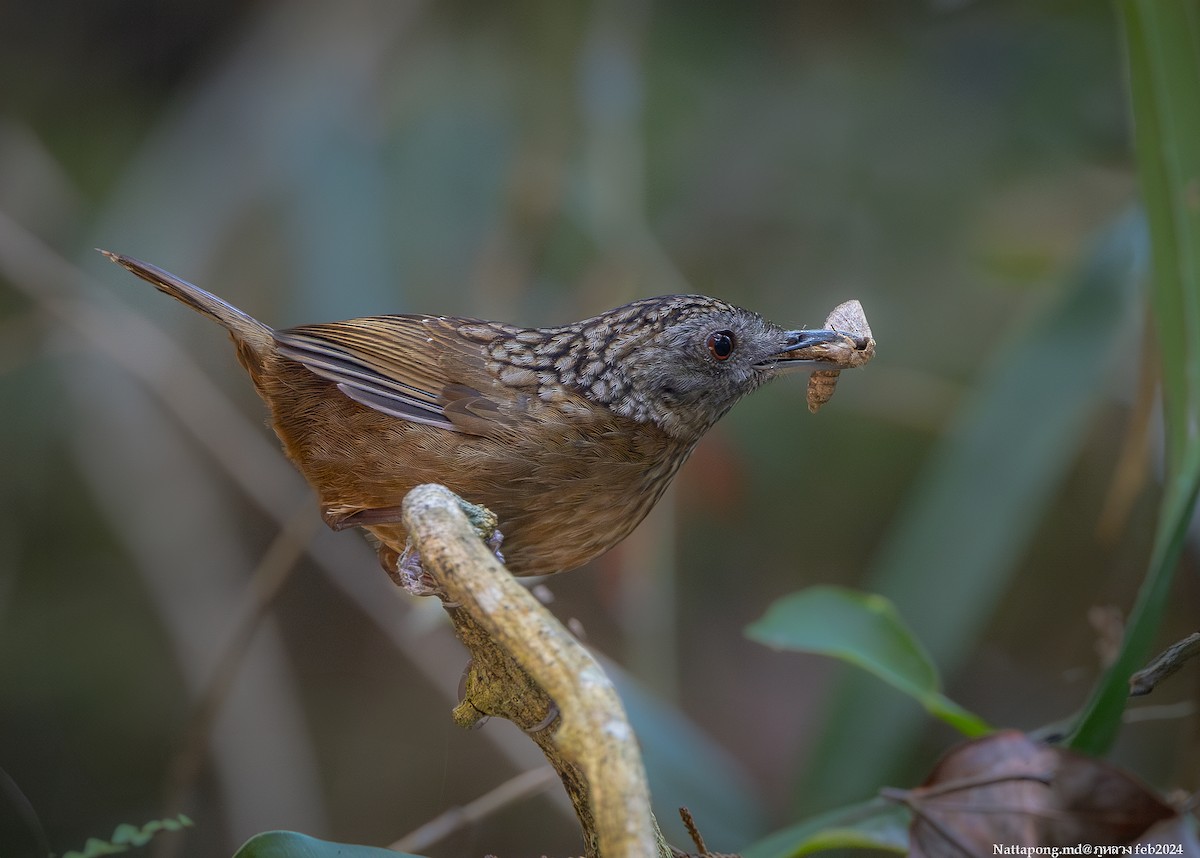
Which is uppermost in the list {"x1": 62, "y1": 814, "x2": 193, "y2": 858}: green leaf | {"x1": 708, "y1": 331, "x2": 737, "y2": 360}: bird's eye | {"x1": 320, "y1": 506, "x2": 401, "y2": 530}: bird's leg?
{"x1": 708, "y1": 331, "x2": 737, "y2": 360}: bird's eye

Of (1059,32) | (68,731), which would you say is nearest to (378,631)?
(68,731)

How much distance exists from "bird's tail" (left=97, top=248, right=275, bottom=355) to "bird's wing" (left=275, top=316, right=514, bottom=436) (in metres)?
0.05

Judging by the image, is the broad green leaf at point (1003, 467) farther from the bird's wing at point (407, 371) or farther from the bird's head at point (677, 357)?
the bird's wing at point (407, 371)

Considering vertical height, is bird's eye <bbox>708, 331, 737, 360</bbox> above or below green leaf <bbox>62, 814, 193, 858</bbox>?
above

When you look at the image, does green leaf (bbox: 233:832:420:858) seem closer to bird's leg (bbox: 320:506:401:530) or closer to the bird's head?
bird's leg (bbox: 320:506:401:530)

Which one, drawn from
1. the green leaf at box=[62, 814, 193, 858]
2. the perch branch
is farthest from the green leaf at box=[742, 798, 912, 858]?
A: the green leaf at box=[62, 814, 193, 858]

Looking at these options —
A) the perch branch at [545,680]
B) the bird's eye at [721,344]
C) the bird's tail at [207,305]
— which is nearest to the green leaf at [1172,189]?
the bird's eye at [721,344]

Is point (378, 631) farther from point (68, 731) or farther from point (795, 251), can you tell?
point (795, 251)

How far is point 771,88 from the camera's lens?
17.5ft

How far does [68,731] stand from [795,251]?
3673 millimetres

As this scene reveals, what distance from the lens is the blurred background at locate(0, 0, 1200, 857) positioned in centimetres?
391

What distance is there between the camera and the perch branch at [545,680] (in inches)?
40.1

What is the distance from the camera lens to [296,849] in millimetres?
1612

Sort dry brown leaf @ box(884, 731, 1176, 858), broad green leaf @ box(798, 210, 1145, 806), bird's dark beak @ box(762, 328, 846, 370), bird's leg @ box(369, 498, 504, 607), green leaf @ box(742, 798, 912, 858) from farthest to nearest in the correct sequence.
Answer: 1. broad green leaf @ box(798, 210, 1145, 806)
2. bird's dark beak @ box(762, 328, 846, 370)
3. green leaf @ box(742, 798, 912, 858)
4. bird's leg @ box(369, 498, 504, 607)
5. dry brown leaf @ box(884, 731, 1176, 858)
